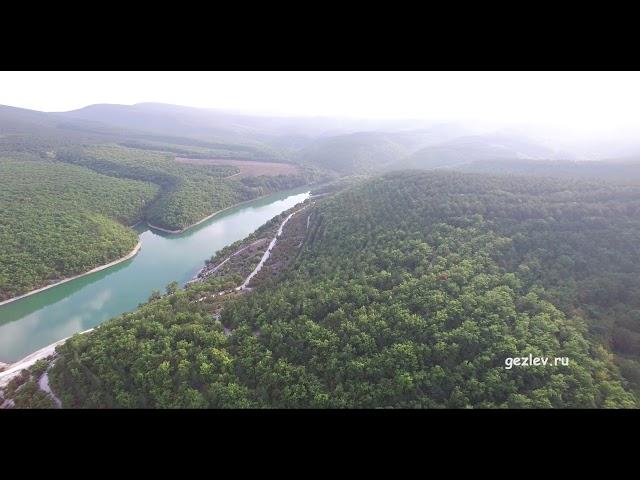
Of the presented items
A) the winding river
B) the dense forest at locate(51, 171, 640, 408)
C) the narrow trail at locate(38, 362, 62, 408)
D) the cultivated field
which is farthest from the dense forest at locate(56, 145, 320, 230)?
the narrow trail at locate(38, 362, 62, 408)

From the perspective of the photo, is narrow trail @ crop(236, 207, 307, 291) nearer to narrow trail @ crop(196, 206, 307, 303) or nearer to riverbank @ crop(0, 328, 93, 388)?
narrow trail @ crop(196, 206, 307, 303)

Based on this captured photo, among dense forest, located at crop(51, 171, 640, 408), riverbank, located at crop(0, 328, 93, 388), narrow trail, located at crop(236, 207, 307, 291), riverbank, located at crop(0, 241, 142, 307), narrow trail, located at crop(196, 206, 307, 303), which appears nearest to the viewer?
dense forest, located at crop(51, 171, 640, 408)

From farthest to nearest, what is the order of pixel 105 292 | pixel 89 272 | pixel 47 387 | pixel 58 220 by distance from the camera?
pixel 58 220 → pixel 89 272 → pixel 105 292 → pixel 47 387

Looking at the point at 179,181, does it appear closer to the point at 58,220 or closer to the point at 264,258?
the point at 58,220

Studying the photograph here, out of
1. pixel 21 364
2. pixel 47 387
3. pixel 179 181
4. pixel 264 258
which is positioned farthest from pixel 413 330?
pixel 179 181

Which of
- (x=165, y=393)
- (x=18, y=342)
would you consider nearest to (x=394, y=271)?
(x=165, y=393)

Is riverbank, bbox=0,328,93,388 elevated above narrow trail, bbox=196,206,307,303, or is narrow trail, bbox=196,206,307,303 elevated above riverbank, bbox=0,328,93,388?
narrow trail, bbox=196,206,307,303
